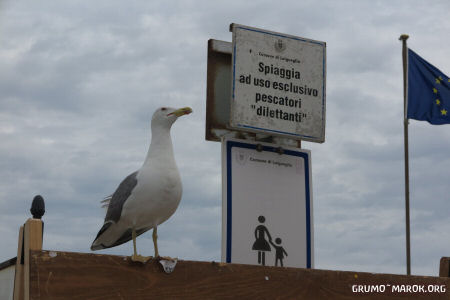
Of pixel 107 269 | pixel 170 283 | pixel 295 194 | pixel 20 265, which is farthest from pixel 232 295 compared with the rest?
pixel 295 194

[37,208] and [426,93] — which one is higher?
[426,93]

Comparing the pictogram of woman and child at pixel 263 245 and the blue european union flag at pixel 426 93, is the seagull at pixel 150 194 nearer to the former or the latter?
the pictogram of woman and child at pixel 263 245

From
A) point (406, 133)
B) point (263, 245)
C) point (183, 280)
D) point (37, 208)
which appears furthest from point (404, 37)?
point (37, 208)

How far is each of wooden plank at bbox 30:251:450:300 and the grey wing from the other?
0.88 metres

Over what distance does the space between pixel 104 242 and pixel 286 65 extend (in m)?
2.47

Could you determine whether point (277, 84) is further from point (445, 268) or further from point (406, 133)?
point (406, 133)

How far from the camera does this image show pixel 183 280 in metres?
3.62

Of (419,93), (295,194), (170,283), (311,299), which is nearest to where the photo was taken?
(170,283)

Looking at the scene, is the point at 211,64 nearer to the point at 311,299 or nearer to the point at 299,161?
the point at 299,161

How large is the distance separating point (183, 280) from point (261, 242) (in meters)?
1.95

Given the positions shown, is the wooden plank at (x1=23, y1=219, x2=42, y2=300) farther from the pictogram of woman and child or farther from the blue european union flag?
the blue european union flag

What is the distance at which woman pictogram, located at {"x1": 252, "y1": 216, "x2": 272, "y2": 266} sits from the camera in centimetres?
545

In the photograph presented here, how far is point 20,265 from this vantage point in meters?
3.25

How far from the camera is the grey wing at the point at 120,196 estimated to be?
434 cm
